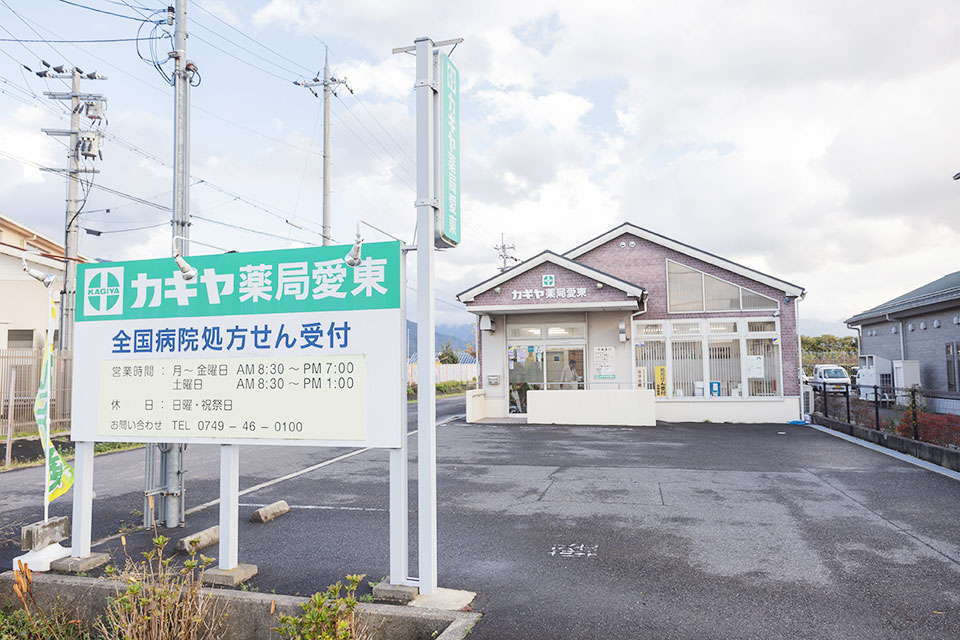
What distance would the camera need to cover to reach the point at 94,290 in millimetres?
5008

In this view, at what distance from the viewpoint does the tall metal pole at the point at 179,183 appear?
6.17 m

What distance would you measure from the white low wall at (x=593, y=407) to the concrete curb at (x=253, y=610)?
524 inches

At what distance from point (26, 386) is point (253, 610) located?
14.5 m

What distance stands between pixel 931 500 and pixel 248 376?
25.4ft

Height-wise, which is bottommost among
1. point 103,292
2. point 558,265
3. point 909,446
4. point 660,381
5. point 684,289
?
point 909,446

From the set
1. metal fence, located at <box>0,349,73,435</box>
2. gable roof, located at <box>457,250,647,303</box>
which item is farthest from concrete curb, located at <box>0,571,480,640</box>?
gable roof, located at <box>457,250,647,303</box>

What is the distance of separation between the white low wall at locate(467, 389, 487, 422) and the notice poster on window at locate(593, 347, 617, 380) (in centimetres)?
341

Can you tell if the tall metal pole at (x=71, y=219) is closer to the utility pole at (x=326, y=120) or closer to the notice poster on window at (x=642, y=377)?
the utility pole at (x=326, y=120)

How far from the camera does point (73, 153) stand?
1691cm

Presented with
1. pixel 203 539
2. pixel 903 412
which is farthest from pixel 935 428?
pixel 203 539

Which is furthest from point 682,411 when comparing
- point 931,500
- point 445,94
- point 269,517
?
point 445,94

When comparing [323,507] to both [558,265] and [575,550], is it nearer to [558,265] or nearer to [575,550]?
[575,550]

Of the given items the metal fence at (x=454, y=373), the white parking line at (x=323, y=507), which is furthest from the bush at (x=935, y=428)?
the metal fence at (x=454, y=373)

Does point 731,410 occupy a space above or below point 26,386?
below
